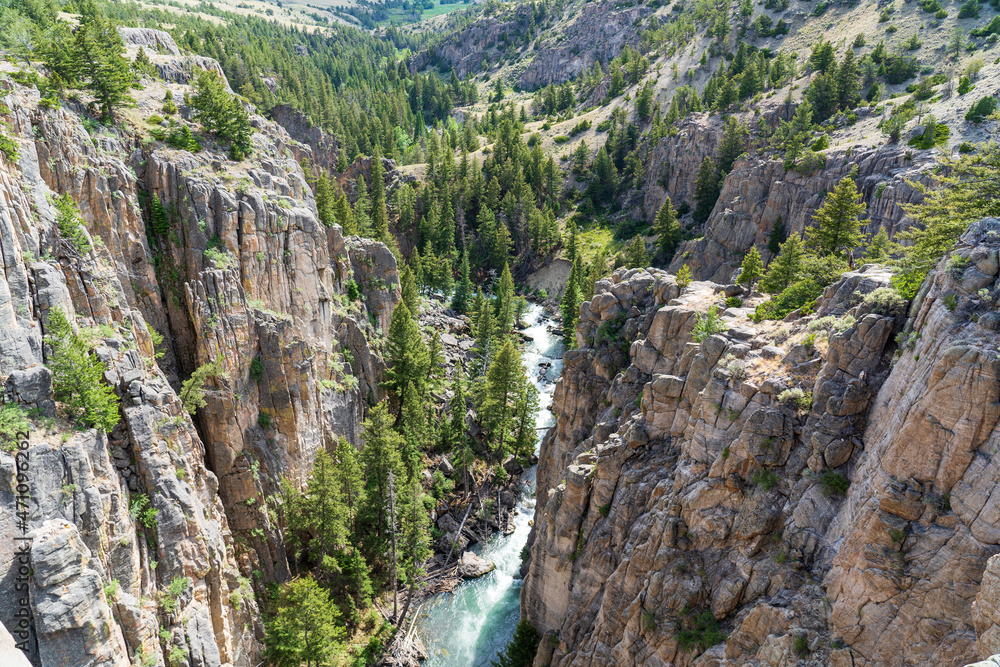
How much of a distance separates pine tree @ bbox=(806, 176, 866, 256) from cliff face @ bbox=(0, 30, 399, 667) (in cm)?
4482

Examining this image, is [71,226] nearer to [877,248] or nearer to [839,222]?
[877,248]

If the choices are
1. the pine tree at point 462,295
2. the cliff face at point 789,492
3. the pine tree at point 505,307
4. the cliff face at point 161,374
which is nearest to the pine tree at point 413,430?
the cliff face at point 161,374

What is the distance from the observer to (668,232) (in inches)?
3460

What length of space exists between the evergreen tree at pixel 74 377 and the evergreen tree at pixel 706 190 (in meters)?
90.5

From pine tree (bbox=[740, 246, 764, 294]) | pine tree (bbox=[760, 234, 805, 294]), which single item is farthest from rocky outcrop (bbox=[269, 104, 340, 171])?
pine tree (bbox=[760, 234, 805, 294])

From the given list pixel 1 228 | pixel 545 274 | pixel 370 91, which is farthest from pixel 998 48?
pixel 370 91

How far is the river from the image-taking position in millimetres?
37094

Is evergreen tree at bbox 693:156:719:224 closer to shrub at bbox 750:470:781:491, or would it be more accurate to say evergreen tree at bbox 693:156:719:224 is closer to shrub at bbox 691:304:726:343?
shrub at bbox 691:304:726:343

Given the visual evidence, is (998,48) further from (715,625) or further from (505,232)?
(715,625)

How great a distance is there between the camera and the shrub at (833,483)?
19.0 m

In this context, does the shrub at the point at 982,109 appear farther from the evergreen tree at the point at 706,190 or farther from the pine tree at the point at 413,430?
the pine tree at the point at 413,430

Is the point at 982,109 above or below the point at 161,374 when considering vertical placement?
above

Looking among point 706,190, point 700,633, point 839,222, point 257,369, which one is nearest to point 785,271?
point 839,222

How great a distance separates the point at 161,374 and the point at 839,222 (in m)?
53.1
